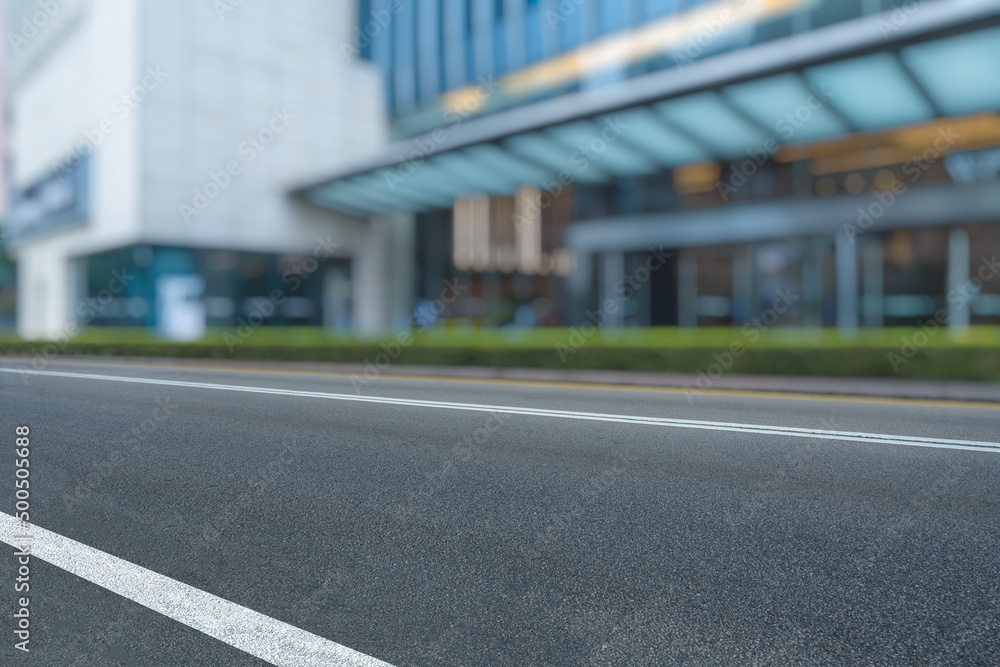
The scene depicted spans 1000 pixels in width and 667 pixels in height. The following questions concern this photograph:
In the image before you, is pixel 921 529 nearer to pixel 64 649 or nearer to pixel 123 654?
pixel 123 654

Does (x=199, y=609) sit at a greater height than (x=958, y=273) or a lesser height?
lesser

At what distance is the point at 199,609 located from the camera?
9.48ft

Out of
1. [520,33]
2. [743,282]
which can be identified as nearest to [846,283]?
[743,282]

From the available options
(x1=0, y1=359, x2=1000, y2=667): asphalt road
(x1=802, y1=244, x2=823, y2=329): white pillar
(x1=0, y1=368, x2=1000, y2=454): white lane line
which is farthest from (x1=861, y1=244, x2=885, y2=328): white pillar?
(x1=0, y1=368, x2=1000, y2=454): white lane line

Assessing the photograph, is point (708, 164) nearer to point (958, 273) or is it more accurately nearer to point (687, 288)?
point (687, 288)

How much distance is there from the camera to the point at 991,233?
15.1 m

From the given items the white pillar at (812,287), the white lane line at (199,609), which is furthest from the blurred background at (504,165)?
the white lane line at (199,609)

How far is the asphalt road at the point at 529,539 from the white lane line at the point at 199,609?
0.04 metres

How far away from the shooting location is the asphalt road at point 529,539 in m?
2.66

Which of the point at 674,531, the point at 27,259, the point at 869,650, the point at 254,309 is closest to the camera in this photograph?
the point at 869,650

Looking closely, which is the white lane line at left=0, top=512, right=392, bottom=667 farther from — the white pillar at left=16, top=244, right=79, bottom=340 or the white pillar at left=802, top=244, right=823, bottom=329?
the white pillar at left=16, top=244, right=79, bottom=340

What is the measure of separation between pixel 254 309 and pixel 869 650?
28.5 meters

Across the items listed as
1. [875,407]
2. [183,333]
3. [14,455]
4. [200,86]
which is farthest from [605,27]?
[14,455]

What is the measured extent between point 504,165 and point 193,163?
518 inches
